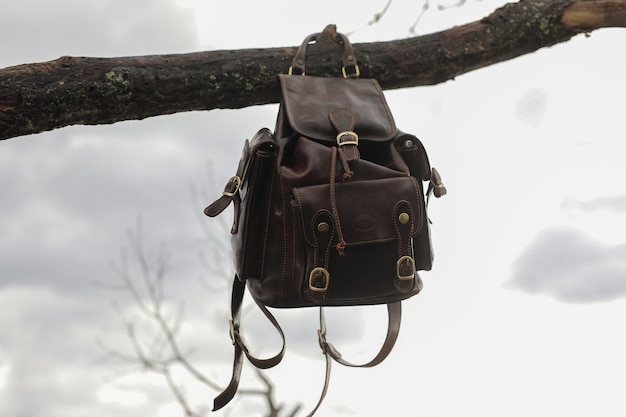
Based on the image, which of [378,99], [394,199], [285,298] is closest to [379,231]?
[394,199]

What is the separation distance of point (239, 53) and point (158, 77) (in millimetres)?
262

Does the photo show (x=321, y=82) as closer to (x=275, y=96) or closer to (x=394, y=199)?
(x=275, y=96)

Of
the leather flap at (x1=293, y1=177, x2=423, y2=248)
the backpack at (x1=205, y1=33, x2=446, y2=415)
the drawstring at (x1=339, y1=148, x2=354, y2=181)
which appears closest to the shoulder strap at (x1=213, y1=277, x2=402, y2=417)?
the backpack at (x1=205, y1=33, x2=446, y2=415)

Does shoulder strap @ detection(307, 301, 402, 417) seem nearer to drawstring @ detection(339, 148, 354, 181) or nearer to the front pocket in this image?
the front pocket

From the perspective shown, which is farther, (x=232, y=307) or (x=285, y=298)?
(x=232, y=307)

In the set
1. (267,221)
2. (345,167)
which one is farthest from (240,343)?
(345,167)

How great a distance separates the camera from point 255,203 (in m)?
1.94

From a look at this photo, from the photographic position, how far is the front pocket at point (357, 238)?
1.81 metres

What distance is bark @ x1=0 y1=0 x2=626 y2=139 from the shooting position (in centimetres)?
197

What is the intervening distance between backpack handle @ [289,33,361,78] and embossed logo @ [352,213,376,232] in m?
0.55

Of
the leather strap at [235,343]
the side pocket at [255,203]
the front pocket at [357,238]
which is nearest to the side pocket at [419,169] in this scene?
the front pocket at [357,238]

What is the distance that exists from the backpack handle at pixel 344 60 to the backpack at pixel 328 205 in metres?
0.13

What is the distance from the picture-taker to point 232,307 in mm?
2154

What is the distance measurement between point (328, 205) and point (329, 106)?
0.31 meters
